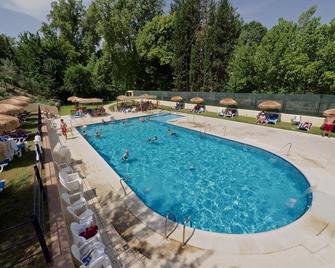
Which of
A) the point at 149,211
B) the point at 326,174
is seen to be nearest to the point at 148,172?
the point at 149,211

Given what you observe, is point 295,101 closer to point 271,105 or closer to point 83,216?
point 271,105

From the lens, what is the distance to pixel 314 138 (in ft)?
41.1

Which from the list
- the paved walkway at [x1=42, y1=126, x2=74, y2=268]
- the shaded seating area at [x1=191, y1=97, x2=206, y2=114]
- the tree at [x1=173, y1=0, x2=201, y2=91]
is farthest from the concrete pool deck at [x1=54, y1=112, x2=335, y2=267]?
the tree at [x1=173, y1=0, x2=201, y2=91]

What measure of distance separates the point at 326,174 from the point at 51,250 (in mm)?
9963

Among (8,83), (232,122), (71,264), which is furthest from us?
(8,83)

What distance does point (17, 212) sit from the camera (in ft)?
16.6

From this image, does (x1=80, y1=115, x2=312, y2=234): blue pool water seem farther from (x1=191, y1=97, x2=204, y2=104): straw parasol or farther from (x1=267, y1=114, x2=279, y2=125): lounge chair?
(x1=191, y1=97, x2=204, y2=104): straw parasol

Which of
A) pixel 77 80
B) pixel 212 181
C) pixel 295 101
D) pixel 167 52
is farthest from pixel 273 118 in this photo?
pixel 77 80

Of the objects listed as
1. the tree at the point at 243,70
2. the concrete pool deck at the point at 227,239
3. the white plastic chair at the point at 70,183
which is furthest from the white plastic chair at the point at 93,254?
the tree at the point at 243,70

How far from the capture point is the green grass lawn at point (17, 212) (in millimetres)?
3789

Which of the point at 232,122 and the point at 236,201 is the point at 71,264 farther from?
the point at 232,122

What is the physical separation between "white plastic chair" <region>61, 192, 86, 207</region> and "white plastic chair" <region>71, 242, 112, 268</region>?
5.07 ft

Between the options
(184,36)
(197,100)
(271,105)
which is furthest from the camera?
(184,36)

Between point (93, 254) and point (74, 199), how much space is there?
2880 mm
